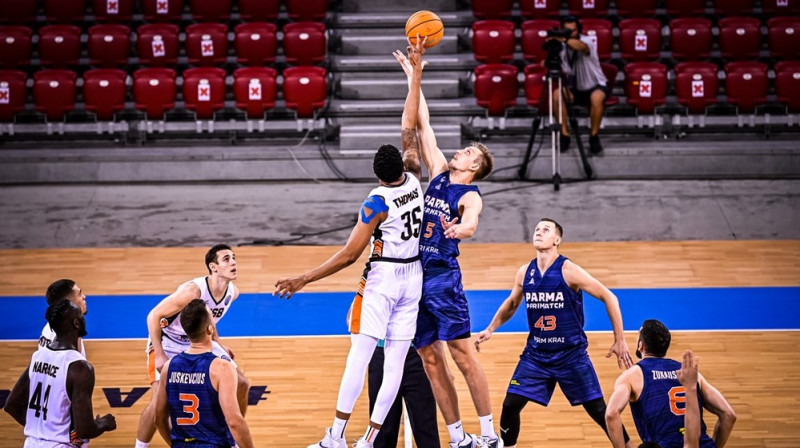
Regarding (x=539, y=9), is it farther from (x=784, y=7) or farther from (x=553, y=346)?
(x=553, y=346)

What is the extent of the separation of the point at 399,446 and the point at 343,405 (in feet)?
3.31

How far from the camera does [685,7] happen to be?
16.3 m

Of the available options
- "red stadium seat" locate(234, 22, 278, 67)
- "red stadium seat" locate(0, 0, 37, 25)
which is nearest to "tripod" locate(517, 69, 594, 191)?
"red stadium seat" locate(234, 22, 278, 67)

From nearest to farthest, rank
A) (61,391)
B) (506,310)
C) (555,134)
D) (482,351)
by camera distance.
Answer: (61,391), (506,310), (482,351), (555,134)

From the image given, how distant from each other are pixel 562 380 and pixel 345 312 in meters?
4.17

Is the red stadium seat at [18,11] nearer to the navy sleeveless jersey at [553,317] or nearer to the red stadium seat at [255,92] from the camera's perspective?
the red stadium seat at [255,92]

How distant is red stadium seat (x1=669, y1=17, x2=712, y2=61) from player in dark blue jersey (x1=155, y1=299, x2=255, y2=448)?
12.1 m

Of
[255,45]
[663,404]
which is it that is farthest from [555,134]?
[663,404]

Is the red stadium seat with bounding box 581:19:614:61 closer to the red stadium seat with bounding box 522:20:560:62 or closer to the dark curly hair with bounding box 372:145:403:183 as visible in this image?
the red stadium seat with bounding box 522:20:560:62

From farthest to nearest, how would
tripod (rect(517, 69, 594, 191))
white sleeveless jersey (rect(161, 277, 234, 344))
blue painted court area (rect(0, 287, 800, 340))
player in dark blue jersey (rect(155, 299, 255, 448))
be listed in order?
tripod (rect(517, 69, 594, 191)) → blue painted court area (rect(0, 287, 800, 340)) → white sleeveless jersey (rect(161, 277, 234, 344)) → player in dark blue jersey (rect(155, 299, 255, 448))

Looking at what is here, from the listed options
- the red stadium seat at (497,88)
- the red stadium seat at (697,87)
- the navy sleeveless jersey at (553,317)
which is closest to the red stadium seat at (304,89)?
the red stadium seat at (497,88)

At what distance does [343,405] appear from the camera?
6500 mm

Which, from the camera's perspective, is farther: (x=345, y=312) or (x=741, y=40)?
(x=741, y=40)

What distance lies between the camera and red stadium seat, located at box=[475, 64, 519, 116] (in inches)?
595
